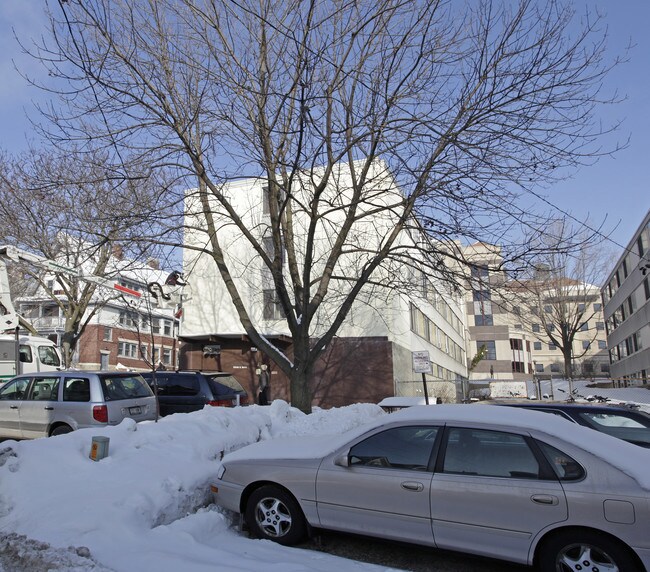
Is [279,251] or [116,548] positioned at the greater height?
[279,251]

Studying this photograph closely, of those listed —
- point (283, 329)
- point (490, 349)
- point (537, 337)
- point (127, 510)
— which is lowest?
point (127, 510)

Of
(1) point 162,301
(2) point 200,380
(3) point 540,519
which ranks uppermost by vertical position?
(1) point 162,301

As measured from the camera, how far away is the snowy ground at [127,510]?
405 centimetres

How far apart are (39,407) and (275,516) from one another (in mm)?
6623

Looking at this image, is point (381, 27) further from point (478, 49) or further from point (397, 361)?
point (397, 361)

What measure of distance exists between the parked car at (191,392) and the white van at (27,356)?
4592 millimetres

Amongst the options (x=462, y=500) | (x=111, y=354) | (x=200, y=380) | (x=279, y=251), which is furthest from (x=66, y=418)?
(x=111, y=354)

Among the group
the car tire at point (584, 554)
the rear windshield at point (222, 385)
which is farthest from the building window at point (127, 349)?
the car tire at point (584, 554)

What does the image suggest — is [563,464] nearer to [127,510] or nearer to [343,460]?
[343,460]

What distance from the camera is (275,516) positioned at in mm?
5051

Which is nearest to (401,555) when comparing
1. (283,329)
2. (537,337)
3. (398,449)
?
(398,449)

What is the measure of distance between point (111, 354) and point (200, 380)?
117 ft

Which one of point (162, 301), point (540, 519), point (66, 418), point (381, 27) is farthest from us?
point (162, 301)

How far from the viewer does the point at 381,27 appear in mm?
10734
